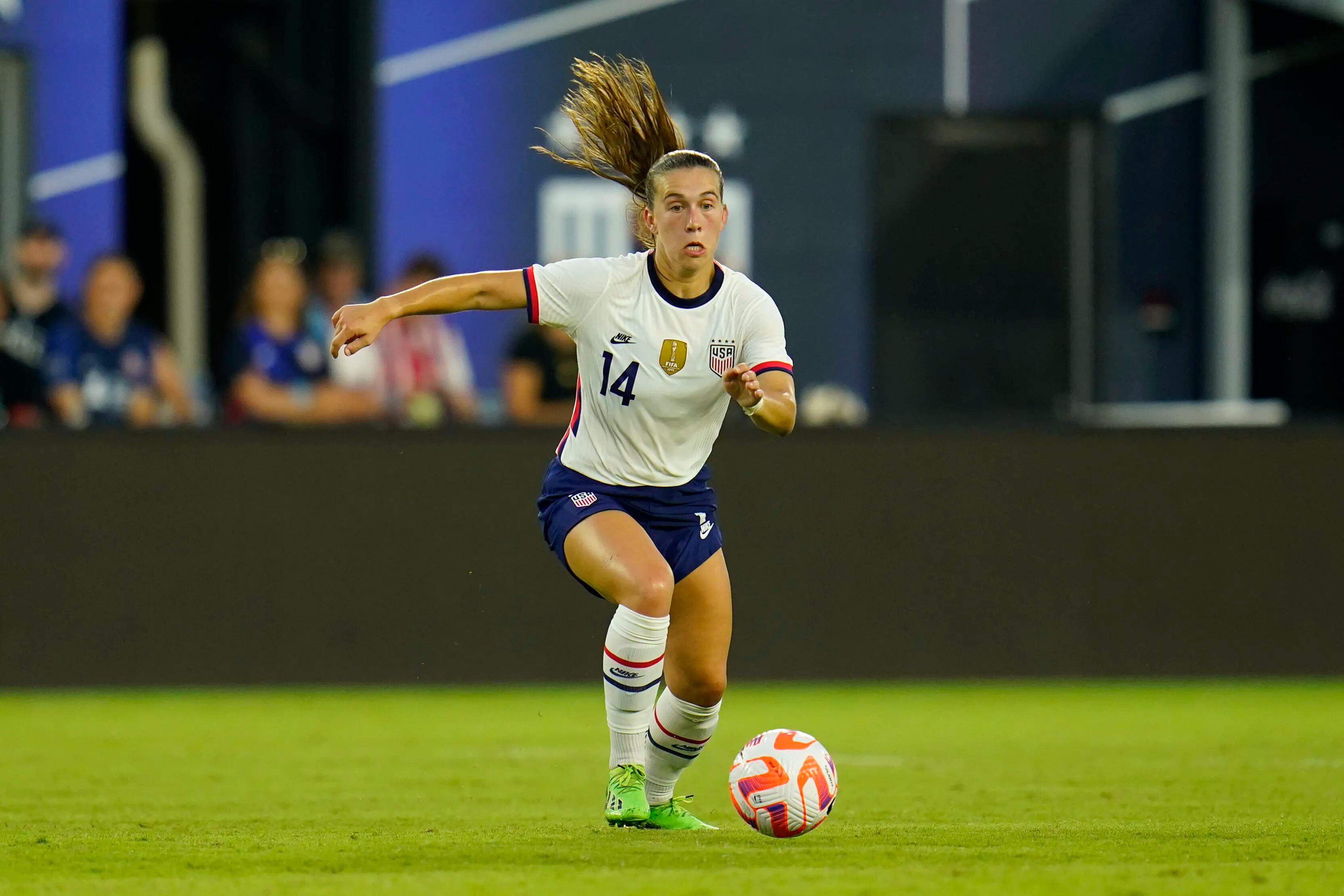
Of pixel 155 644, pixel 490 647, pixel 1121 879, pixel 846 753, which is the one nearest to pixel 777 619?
pixel 490 647

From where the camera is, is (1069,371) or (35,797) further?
(1069,371)

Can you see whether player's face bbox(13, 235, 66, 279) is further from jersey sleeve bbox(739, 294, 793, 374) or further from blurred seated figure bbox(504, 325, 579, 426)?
jersey sleeve bbox(739, 294, 793, 374)

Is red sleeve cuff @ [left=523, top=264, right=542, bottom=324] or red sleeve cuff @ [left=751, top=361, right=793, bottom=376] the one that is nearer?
red sleeve cuff @ [left=751, top=361, right=793, bottom=376]

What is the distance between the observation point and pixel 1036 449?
34.0 ft

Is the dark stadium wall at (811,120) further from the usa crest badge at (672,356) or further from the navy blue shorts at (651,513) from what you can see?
the usa crest badge at (672,356)

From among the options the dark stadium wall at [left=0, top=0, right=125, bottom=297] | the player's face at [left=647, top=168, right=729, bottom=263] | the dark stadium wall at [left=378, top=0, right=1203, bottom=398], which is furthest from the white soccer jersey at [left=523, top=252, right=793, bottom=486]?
the dark stadium wall at [left=0, top=0, right=125, bottom=297]

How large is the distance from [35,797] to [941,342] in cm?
1056

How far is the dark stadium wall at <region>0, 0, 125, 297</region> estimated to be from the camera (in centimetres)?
1379

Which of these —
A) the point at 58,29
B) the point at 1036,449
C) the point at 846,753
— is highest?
the point at 58,29

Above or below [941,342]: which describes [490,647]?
below

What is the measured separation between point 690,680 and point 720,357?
0.94 metres

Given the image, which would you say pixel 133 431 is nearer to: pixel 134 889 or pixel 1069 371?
pixel 134 889

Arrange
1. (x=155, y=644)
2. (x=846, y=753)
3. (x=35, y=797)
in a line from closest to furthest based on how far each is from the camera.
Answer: (x=35, y=797) < (x=846, y=753) < (x=155, y=644)

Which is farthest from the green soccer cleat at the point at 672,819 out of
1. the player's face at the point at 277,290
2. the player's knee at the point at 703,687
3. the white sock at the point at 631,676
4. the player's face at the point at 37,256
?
the player's face at the point at 37,256
